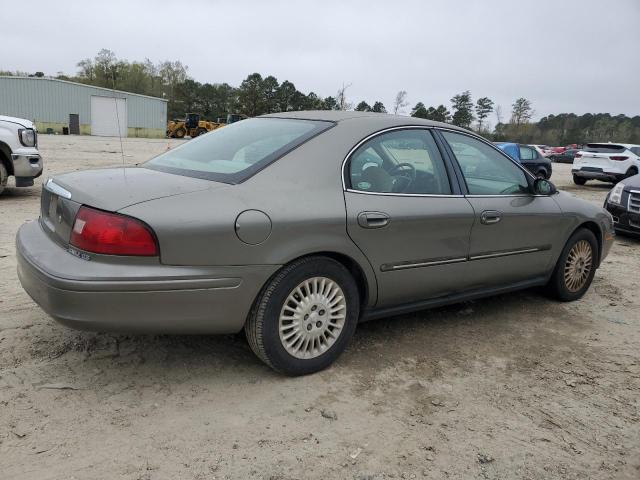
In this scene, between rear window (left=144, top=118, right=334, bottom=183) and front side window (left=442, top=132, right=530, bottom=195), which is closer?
rear window (left=144, top=118, right=334, bottom=183)

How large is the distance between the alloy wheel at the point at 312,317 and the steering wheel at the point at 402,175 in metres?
0.79

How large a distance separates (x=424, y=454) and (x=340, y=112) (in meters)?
2.28

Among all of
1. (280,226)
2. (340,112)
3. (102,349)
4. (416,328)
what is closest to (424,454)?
(280,226)

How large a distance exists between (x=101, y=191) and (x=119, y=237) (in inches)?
14.4

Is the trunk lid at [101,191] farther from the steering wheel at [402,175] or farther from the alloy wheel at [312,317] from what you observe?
the steering wheel at [402,175]

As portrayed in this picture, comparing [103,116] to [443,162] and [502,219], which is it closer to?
[443,162]

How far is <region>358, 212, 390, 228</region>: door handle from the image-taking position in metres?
3.15

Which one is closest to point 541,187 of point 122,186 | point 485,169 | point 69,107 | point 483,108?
point 485,169

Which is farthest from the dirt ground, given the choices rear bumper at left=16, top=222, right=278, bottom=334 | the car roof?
the car roof

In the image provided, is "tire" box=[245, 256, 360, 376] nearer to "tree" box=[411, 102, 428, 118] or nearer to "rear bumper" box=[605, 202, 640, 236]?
"rear bumper" box=[605, 202, 640, 236]

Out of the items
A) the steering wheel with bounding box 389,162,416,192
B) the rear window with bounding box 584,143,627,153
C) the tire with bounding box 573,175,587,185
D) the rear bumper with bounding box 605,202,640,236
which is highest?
the steering wheel with bounding box 389,162,416,192

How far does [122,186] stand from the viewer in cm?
287

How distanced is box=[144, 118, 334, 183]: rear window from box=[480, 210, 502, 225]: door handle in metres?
1.25

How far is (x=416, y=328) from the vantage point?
402 cm
